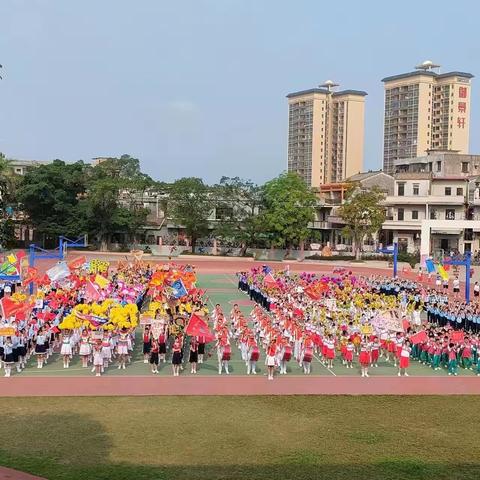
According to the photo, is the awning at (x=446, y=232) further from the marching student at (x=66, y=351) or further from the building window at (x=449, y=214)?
the marching student at (x=66, y=351)

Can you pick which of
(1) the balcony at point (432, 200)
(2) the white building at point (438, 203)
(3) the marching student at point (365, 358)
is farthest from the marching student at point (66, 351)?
(1) the balcony at point (432, 200)

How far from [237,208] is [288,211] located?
6358mm

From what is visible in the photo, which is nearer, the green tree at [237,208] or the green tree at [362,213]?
the green tree at [362,213]

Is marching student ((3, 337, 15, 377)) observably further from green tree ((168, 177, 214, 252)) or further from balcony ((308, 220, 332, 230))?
balcony ((308, 220, 332, 230))

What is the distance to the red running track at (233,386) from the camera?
14828 mm

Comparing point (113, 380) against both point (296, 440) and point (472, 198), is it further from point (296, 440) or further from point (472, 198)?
point (472, 198)

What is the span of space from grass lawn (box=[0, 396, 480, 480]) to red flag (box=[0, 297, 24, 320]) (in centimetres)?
394

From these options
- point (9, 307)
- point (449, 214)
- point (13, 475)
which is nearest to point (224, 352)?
point (9, 307)

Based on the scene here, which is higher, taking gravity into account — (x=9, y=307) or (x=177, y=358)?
(x=9, y=307)

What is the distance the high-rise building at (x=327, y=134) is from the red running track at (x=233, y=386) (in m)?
77.6

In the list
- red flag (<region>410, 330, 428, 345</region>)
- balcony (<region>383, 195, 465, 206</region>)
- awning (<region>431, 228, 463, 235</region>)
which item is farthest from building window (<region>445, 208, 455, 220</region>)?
red flag (<region>410, 330, 428, 345</region>)

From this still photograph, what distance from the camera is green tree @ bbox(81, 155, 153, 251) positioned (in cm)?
6034

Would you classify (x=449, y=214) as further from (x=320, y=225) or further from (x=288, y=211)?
(x=288, y=211)

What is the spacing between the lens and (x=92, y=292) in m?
21.2
